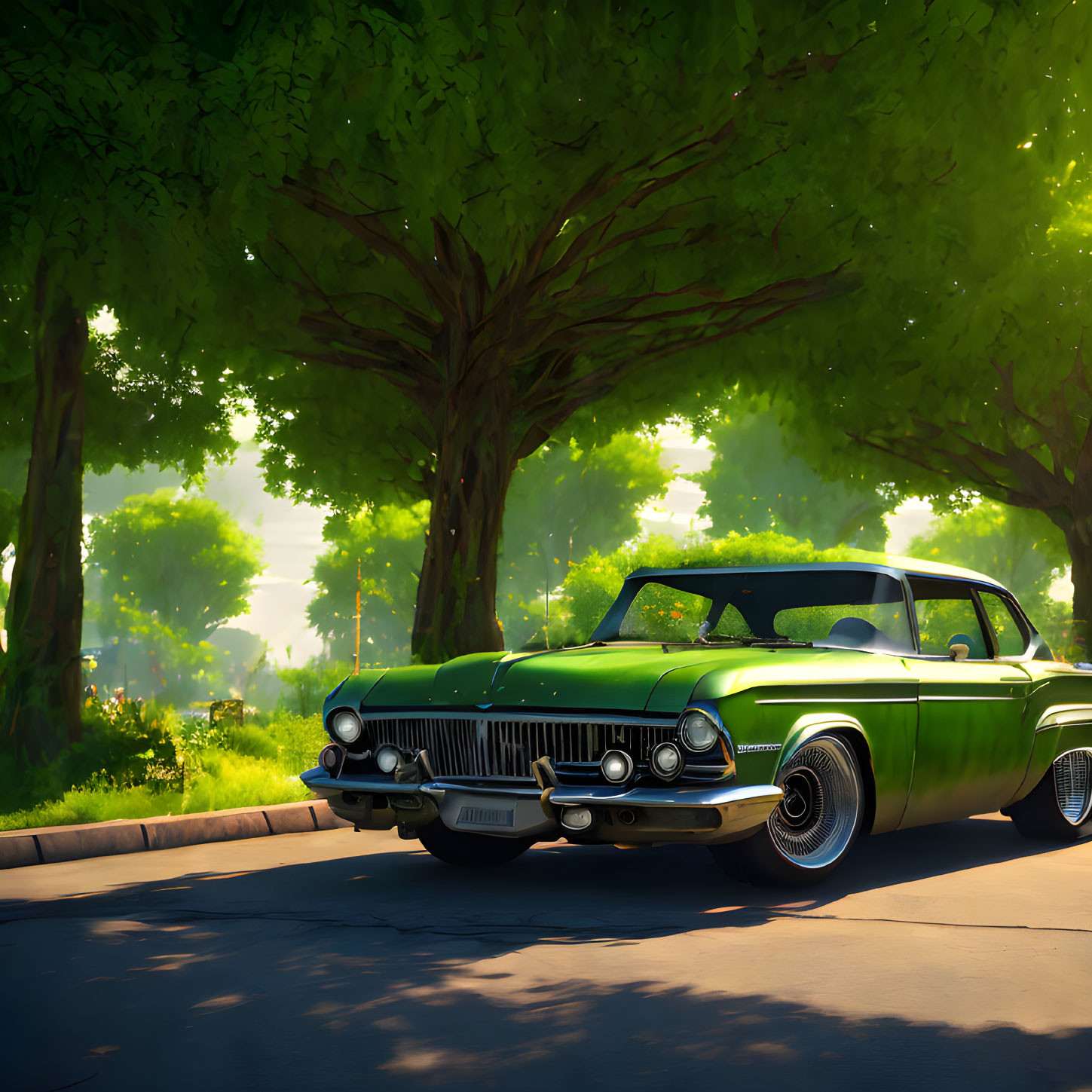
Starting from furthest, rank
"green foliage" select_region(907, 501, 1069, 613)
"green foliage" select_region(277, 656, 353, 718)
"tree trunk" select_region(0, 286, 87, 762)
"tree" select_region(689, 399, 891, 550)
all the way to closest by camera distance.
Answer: "green foliage" select_region(907, 501, 1069, 613) < "tree" select_region(689, 399, 891, 550) < "green foliage" select_region(277, 656, 353, 718) < "tree trunk" select_region(0, 286, 87, 762)

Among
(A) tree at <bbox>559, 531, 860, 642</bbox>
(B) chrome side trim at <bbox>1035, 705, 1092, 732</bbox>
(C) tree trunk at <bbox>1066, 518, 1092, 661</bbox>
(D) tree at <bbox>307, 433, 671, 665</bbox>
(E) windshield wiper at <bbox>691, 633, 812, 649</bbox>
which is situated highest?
(D) tree at <bbox>307, 433, 671, 665</bbox>

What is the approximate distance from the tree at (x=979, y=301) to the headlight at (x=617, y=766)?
20.1 ft

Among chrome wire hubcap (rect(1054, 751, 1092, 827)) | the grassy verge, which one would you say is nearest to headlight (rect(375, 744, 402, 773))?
the grassy verge

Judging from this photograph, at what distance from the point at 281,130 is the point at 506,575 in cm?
7091

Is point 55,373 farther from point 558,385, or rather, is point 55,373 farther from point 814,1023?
point 814,1023

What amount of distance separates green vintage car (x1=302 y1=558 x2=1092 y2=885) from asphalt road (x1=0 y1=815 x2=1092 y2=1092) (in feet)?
1.28

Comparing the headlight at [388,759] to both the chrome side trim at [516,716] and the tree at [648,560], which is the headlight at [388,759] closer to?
the chrome side trim at [516,716]

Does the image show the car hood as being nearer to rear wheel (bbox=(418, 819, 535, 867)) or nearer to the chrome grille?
the chrome grille

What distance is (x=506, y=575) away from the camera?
3147 inches

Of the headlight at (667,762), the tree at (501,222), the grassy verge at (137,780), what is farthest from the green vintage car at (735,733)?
the tree at (501,222)

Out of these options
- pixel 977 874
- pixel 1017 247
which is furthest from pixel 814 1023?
pixel 1017 247

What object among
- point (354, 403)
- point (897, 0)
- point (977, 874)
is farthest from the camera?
point (354, 403)

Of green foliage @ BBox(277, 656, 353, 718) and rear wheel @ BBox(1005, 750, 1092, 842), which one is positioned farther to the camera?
green foliage @ BBox(277, 656, 353, 718)

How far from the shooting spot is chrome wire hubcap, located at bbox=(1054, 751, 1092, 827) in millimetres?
8789
